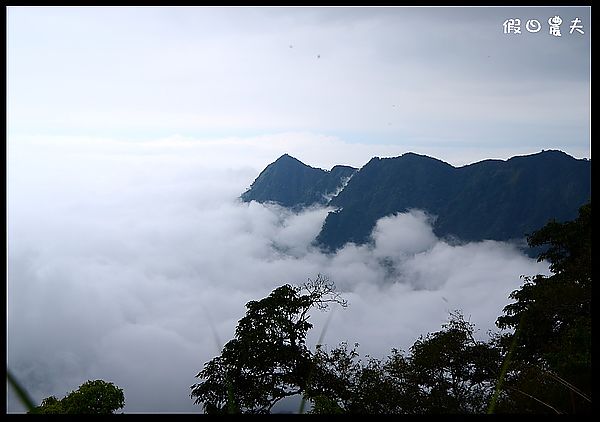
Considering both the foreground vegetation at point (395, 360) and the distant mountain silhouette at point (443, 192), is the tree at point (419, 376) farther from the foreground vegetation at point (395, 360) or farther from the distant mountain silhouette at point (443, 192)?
the distant mountain silhouette at point (443, 192)

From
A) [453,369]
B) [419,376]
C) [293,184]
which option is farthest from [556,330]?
[293,184]

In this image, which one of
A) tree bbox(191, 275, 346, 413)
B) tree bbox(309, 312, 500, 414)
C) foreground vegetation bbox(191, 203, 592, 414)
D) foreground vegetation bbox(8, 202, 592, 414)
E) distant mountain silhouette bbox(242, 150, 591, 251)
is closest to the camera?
foreground vegetation bbox(8, 202, 592, 414)

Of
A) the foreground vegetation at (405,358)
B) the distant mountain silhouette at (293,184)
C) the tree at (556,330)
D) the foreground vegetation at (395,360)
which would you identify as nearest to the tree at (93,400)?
the foreground vegetation at (395,360)

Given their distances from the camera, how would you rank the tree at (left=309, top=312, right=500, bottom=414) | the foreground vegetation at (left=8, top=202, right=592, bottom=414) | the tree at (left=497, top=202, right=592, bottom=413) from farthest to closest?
the tree at (left=309, top=312, right=500, bottom=414), the foreground vegetation at (left=8, top=202, right=592, bottom=414), the tree at (left=497, top=202, right=592, bottom=413)

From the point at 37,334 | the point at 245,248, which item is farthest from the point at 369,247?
the point at 37,334

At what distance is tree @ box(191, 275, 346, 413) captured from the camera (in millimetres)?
8367

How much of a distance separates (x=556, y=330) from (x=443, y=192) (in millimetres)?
61788

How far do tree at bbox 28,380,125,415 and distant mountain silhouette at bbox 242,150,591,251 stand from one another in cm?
4679

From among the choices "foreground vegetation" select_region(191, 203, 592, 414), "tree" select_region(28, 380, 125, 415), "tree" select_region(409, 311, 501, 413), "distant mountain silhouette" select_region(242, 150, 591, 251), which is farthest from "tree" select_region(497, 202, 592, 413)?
"distant mountain silhouette" select_region(242, 150, 591, 251)

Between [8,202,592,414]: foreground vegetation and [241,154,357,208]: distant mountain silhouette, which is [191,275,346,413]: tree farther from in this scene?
→ [241,154,357,208]: distant mountain silhouette

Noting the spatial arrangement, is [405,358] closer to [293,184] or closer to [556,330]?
[556,330]

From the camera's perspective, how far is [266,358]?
8617 mm

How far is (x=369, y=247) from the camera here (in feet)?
195
